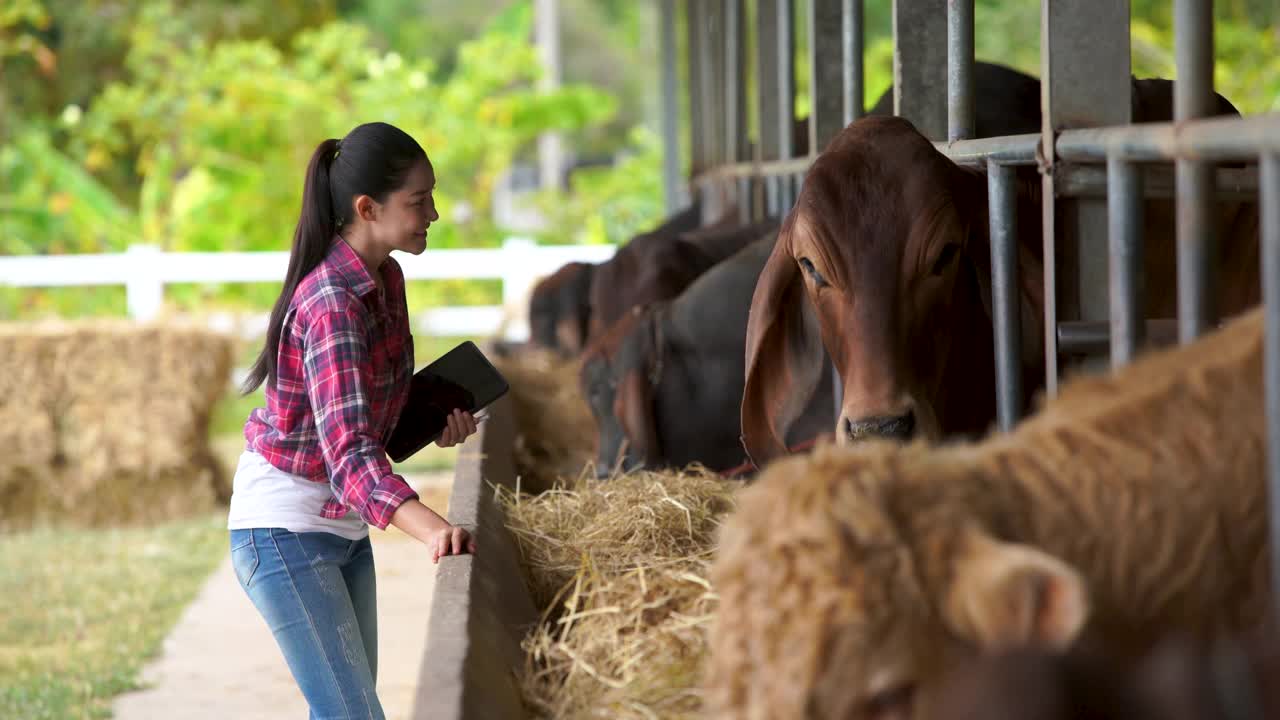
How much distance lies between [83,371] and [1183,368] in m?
9.65

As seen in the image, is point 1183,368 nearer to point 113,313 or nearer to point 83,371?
point 83,371

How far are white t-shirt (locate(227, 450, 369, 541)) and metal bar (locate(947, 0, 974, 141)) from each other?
2.05 m

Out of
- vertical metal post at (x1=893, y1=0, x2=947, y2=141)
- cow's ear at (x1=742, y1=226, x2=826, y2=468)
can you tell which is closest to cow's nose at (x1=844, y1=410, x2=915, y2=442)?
cow's ear at (x1=742, y1=226, x2=826, y2=468)

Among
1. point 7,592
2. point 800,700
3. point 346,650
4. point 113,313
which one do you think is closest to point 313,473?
point 346,650

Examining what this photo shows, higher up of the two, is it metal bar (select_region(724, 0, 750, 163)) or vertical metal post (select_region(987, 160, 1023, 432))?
metal bar (select_region(724, 0, 750, 163))

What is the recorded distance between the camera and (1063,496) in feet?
6.45

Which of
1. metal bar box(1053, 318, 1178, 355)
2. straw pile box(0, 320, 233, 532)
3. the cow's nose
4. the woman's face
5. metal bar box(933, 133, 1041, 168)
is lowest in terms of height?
straw pile box(0, 320, 233, 532)

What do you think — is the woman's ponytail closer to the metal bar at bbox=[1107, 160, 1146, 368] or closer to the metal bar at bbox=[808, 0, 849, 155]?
the metal bar at bbox=[1107, 160, 1146, 368]

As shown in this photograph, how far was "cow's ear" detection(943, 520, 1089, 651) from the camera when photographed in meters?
1.72

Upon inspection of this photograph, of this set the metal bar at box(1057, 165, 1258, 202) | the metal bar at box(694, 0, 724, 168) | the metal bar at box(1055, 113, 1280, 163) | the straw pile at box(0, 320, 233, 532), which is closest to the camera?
the metal bar at box(1055, 113, 1280, 163)

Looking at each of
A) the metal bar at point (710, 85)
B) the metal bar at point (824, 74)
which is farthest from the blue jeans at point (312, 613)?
the metal bar at point (710, 85)

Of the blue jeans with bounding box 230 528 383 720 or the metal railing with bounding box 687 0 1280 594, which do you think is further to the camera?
the blue jeans with bounding box 230 528 383 720

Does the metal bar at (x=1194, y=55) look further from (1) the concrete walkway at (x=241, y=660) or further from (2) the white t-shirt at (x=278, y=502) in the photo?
(1) the concrete walkway at (x=241, y=660)

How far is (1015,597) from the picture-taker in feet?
5.71
